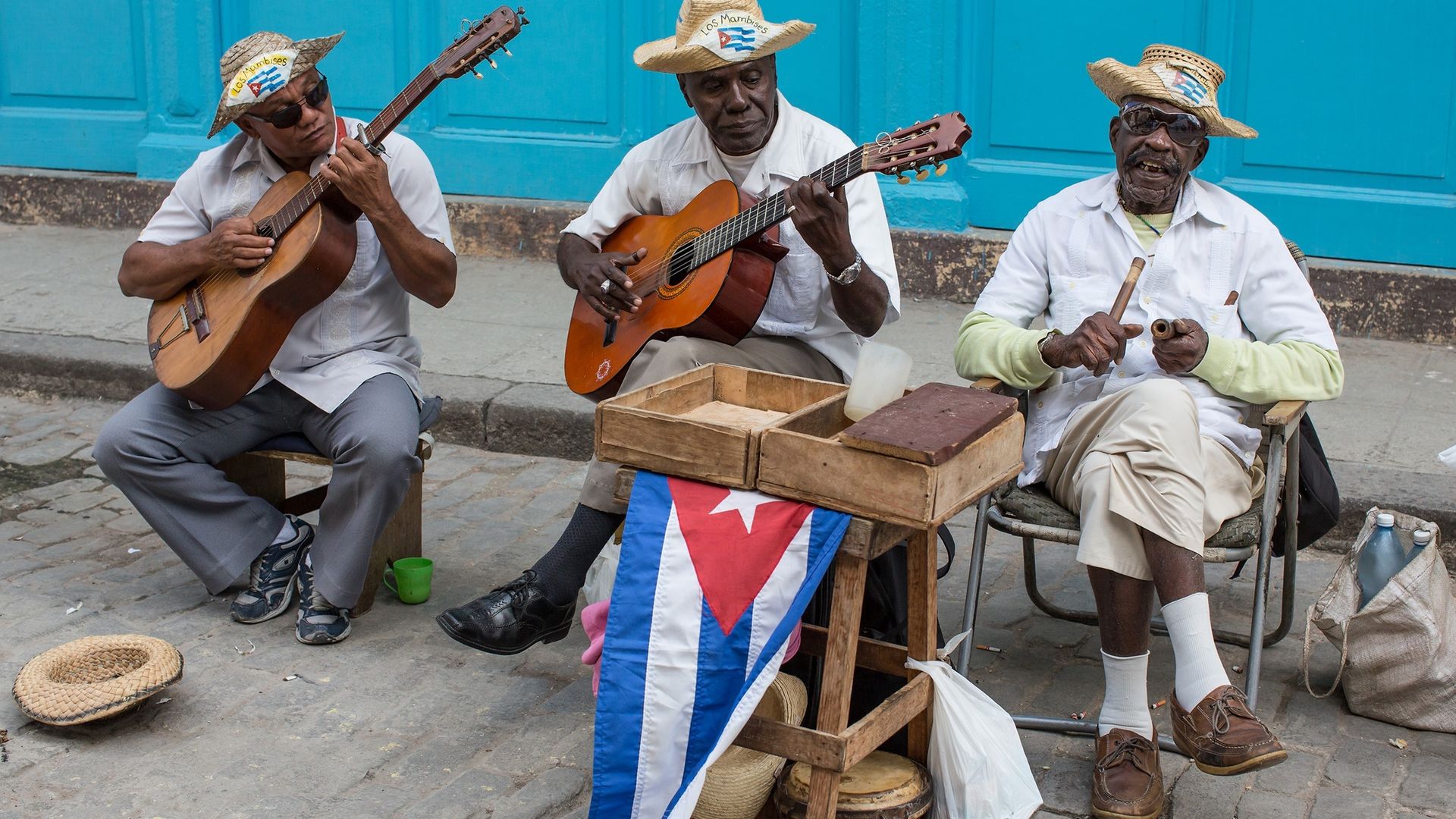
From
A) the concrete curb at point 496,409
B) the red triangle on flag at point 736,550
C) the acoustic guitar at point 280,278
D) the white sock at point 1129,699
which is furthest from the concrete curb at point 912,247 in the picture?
the red triangle on flag at point 736,550

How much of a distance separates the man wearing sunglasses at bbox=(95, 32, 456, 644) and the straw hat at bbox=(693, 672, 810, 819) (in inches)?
51.8

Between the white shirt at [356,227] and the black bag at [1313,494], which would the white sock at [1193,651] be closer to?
the black bag at [1313,494]

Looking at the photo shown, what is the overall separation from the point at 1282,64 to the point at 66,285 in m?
5.21


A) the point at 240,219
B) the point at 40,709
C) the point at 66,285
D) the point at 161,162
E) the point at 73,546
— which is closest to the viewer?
the point at 40,709

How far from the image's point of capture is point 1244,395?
3312 mm

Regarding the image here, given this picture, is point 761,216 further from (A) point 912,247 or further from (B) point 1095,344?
(A) point 912,247

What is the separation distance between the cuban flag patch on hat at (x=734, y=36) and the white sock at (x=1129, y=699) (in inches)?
62.6

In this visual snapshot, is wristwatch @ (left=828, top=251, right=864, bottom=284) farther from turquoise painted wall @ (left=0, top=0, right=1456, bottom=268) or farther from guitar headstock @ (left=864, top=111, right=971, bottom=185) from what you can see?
turquoise painted wall @ (left=0, top=0, right=1456, bottom=268)

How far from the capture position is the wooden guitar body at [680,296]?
11.4 feet

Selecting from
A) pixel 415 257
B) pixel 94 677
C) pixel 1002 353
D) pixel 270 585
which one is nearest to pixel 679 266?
pixel 415 257

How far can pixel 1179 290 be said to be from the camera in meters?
3.44

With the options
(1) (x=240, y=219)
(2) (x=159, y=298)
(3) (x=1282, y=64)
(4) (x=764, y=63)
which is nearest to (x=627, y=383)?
(4) (x=764, y=63)

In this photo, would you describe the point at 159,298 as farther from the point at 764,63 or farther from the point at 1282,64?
the point at 1282,64

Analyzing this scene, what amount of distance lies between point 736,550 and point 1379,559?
1.60 meters
